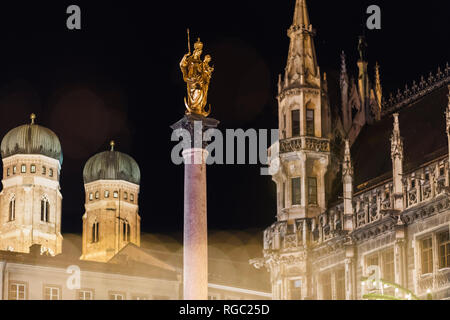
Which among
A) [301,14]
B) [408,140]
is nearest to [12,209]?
[301,14]

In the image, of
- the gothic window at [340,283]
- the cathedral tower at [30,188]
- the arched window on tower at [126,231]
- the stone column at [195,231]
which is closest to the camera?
the stone column at [195,231]

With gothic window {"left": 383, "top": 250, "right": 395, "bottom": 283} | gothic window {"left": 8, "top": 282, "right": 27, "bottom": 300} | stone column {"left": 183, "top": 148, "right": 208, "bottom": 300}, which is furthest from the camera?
gothic window {"left": 8, "top": 282, "right": 27, "bottom": 300}

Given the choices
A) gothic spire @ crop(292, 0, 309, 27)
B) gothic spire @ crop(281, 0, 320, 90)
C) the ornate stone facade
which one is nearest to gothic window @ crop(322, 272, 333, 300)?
the ornate stone facade

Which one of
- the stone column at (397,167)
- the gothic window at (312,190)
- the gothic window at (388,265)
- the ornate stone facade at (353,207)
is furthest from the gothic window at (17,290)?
the stone column at (397,167)

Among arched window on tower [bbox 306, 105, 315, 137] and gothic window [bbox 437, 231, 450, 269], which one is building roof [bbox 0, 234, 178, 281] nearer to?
arched window on tower [bbox 306, 105, 315, 137]

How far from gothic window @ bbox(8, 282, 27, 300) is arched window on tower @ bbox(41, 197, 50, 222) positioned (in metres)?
67.4

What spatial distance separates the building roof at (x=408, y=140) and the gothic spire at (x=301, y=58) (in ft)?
18.6

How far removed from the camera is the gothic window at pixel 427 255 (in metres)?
68.6

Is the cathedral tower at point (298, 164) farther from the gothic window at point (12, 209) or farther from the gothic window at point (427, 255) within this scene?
the gothic window at point (12, 209)

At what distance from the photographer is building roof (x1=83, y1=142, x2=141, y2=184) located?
178 metres

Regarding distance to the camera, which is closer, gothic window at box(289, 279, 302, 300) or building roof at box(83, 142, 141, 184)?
gothic window at box(289, 279, 302, 300)

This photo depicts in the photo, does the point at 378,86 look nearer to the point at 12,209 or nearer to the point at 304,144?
the point at 304,144

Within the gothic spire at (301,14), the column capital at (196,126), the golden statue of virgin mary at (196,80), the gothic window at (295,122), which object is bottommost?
the column capital at (196,126)

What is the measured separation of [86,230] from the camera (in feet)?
591
